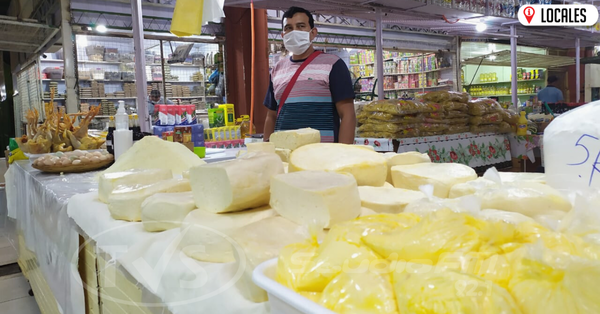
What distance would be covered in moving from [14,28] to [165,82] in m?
2.54

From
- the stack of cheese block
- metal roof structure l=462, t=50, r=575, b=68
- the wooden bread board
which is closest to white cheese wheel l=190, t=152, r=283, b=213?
the stack of cheese block

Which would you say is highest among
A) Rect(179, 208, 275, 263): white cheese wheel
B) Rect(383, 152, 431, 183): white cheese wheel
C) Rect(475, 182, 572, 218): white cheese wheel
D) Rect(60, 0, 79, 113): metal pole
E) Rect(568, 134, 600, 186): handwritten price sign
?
Rect(60, 0, 79, 113): metal pole

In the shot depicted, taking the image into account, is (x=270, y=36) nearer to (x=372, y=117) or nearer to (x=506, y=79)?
(x=372, y=117)

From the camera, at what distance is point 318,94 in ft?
8.27

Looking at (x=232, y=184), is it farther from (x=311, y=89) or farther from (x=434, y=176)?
(x=311, y=89)

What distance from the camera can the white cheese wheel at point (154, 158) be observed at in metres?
1.58

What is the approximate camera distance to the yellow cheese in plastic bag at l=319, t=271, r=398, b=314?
0.45 metres

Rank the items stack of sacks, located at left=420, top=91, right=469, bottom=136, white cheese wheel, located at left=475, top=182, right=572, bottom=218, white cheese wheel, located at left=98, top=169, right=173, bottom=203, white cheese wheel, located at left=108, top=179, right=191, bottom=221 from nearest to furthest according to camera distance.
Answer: white cheese wheel, located at left=475, top=182, right=572, bottom=218
white cheese wheel, located at left=108, top=179, right=191, bottom=221
white cheese wheel, located at left=98, top=169, right=173, bottom=203
stack of sacks, located at left=420, top=91, right=469, bottom=136

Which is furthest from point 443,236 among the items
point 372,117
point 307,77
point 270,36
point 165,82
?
point 165,82

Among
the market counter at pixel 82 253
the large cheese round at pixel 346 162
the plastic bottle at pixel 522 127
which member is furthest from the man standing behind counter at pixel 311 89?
the plastic bottle at pixel 522 127

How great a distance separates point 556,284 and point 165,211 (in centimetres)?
79

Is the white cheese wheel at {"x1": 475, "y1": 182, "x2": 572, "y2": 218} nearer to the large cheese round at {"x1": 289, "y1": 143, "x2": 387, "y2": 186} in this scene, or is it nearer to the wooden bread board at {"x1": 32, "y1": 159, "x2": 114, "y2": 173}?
the large cheese round at {"x1": 289, "y1": 143, "x2": 387, "y2": 186}

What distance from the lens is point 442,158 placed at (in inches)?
149

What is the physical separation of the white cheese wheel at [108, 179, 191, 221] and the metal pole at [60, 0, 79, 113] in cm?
583
